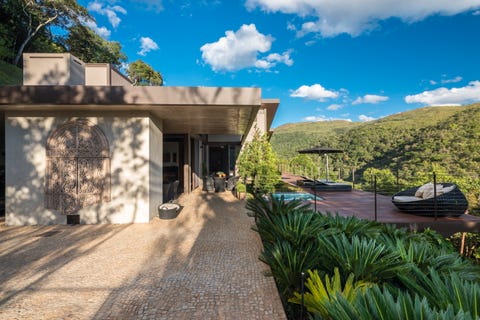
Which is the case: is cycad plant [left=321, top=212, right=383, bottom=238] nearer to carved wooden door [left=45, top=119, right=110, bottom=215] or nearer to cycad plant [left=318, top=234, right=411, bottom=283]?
cycad plant [left=318, top=234, right=411, bottom=283]

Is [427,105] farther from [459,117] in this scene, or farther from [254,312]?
[254,312]

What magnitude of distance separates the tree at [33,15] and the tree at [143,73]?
10.6 meters

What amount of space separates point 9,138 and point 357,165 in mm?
27134

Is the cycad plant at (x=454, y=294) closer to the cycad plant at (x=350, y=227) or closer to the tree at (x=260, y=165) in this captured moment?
the cycad plant at (x=350, y=227)

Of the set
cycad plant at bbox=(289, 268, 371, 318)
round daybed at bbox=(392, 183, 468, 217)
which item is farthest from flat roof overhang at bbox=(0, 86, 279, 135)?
round daybed at bbox=(392, 183, 468, 217)

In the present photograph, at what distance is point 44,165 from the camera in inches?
253

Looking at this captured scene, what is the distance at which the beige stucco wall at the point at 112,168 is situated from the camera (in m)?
6.37

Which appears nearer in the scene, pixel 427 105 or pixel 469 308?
pixel 469 308

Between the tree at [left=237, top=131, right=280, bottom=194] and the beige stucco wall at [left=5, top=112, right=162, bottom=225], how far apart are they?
13.3 feet

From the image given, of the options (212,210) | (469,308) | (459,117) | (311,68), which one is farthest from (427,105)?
(469,308)

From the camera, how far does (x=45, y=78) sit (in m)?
7.86

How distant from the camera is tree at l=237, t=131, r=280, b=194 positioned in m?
8.97

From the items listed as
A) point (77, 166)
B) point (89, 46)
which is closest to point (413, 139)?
point (77, 166)

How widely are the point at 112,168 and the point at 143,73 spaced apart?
1472 inches
